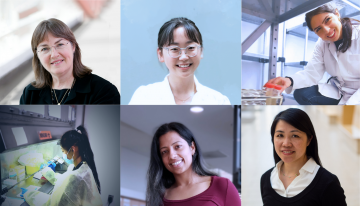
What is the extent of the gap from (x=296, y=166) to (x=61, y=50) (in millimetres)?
1942

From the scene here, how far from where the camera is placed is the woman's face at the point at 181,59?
1.72m

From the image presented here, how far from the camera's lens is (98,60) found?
1816 mm

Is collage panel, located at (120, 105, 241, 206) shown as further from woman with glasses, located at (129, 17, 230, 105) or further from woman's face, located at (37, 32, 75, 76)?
woman's face, located at (37, 32, 75, 76)

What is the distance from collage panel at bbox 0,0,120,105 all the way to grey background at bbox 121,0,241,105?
0.09 meters

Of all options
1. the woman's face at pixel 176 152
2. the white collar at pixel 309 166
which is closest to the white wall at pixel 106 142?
the woman's face at pixel 176 152

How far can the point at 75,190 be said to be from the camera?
6.06 feet

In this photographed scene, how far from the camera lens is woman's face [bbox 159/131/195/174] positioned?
174 cm

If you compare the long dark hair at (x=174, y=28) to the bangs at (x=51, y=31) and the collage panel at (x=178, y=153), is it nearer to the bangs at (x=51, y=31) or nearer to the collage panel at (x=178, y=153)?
the collage panel at (x=178, y=153)

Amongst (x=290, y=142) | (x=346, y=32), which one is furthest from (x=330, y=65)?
(x=290, y=142)

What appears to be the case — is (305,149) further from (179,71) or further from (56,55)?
(56,55)

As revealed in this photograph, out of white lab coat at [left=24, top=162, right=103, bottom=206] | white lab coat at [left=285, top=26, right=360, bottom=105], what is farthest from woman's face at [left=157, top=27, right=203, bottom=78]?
white lab coat at [left=24, top=162, right=103, bottom=206]

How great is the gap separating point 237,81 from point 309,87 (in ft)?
1.76

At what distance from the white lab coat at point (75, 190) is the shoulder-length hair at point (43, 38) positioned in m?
0.70

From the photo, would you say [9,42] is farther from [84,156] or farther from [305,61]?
[305,61]
